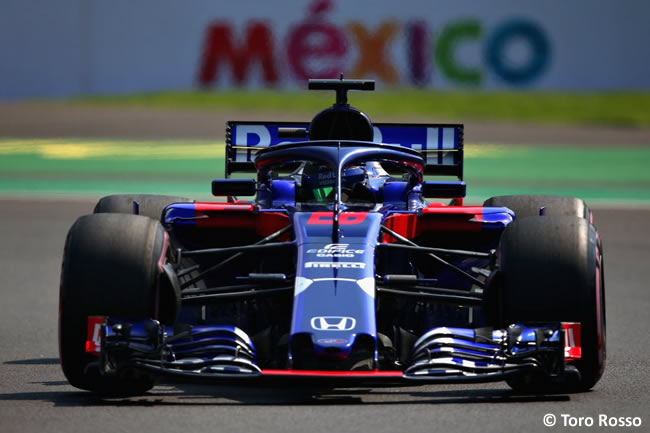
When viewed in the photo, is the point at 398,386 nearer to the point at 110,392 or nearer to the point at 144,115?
Result: the point at 110,392

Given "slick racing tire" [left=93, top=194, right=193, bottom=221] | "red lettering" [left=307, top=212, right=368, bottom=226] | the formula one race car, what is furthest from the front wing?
"slick racing tire" [left=93, top=194, right=193, bottom=221]

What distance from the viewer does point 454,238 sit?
29.0ft

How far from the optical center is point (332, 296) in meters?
7.39

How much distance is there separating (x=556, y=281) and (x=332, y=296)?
3.81ft

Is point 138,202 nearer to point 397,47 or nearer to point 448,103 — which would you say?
point 397,47

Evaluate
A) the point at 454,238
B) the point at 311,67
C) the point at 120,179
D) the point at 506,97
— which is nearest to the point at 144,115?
the point at 311,67

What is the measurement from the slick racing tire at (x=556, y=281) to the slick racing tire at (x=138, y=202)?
3.14 metres

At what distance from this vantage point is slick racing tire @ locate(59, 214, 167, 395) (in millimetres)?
7371

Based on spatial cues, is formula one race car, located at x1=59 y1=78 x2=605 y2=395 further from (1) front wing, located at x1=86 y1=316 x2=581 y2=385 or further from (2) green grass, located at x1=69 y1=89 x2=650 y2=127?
(2) green grass, located at x1=69 y1=89 x2=650 y2=127

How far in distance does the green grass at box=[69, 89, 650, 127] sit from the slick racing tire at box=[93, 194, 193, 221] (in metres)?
27.9

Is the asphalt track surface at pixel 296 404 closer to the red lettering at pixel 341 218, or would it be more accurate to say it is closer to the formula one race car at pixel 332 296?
the formula one race car at pixel 332 296

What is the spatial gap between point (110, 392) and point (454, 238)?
8.08 ft

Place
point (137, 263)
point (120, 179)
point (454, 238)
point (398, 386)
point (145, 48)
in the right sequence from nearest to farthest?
point (137, 263) → point (398, 386) → point (454, 238) → point (120, 179) → point (145, 48)

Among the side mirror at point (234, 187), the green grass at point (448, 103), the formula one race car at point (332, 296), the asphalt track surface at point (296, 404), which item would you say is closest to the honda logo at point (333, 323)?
the formula one race car at point (332, 296)
